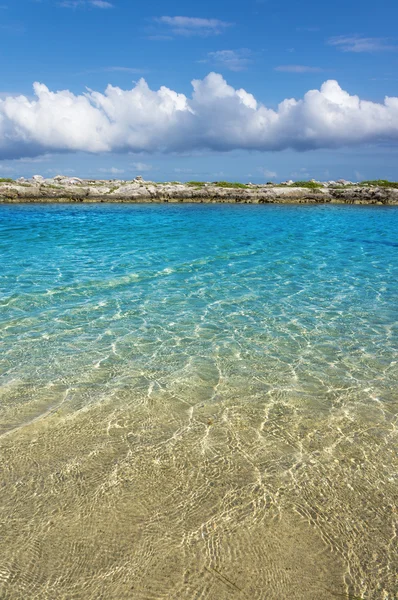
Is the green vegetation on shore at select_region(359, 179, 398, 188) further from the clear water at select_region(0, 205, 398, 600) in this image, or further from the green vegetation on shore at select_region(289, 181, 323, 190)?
the clear water at select_region(0, 205, 398, 600)

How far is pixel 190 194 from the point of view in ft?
275

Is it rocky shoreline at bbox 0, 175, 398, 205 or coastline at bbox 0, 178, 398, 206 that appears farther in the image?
coastline at bbox 0, 178, 398, 206

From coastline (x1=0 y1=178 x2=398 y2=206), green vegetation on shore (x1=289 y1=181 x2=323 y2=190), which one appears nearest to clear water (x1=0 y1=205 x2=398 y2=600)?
coastline (x1=0 y1=178 x2=398 y2=206)

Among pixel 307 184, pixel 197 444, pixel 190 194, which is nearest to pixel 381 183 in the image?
pixel 307 184

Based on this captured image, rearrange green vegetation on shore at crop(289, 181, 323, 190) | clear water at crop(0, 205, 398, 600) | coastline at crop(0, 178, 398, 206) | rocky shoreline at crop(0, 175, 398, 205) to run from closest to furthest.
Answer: clear water at crop(0, 205, 398, 600), rocky shoreline at crop(0, 175, 398, 205), coastline at crop(0, 178, 398, 206), green vegetation on shore at crop(289, 181, 323, 190)

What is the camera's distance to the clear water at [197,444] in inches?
179

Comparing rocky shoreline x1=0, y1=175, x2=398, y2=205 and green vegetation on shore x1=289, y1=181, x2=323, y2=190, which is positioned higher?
green vegetation on shore x1=289, y1=181, x2=323, y2=190

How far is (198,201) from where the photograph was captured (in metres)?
83.8

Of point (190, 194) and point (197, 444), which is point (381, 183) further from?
point (197, 444)

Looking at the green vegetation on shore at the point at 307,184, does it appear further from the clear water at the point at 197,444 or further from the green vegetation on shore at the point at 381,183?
the clear water at the point at 197,444

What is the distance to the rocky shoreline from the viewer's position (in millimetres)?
78500

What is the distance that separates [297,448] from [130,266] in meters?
16.4

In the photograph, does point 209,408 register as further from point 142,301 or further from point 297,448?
point 142,301

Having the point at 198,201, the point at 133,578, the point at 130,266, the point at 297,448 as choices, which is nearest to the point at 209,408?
the point at 297,448
